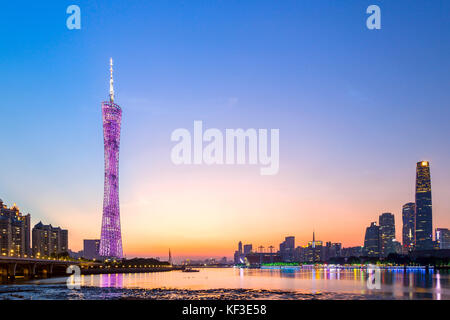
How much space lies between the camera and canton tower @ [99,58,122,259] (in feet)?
521

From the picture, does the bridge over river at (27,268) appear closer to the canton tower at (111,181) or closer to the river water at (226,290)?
the canton tower at (111,181)

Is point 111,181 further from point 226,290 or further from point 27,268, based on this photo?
point 226,290

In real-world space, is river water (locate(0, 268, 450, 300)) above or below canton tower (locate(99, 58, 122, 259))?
below

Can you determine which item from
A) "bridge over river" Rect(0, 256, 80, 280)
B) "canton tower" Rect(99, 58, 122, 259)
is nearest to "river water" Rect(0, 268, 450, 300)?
"bridge over river" Rect(0, 256, 80, 280)

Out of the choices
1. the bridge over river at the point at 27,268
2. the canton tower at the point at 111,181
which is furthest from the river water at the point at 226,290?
the canton tower at the point at 111,181

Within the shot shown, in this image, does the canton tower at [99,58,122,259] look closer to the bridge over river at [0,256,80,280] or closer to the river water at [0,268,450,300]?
the bridge over river at [0,256,80,280]

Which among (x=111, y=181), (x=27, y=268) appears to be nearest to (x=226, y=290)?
(x=27, y=268)

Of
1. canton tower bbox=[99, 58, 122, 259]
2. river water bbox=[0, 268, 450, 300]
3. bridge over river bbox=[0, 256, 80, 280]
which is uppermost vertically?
canton tower bbox=[99, 58, 122, 259]

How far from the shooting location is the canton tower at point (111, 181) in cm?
15875

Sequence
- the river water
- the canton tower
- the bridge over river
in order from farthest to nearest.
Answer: the canton tower → the bridge over river → the river water
